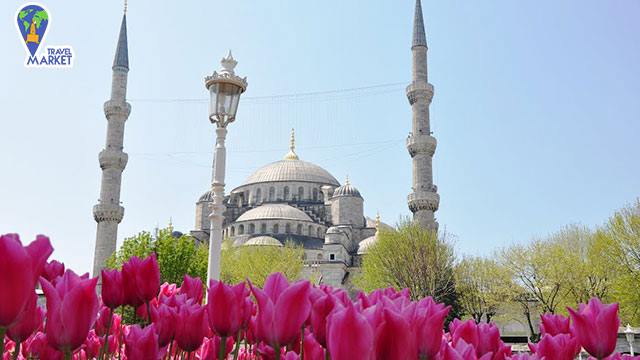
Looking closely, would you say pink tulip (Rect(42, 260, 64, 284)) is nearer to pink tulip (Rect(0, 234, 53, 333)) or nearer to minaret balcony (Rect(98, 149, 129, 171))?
pink tulip (Rect(0, 234, 53, 333))

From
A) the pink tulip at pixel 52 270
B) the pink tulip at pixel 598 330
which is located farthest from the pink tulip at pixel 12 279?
the pink tulip at pixel 598 330

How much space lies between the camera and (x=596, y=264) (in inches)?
1045

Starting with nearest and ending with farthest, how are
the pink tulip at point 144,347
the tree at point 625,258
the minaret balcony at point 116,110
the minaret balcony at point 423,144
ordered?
the pink tulip at point 144,347 → the tree at point 625,258 → the minaret balcony at point 423,144 → the minaret balcony at point 116,110

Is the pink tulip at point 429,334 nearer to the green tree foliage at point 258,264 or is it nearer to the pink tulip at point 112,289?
the pink tulip at point 112,289

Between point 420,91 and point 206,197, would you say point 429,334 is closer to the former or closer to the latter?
point 420,91

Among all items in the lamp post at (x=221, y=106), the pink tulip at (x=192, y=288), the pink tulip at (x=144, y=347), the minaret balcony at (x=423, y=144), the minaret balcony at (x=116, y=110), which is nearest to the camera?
the pink tulip at (x=144, y=347)

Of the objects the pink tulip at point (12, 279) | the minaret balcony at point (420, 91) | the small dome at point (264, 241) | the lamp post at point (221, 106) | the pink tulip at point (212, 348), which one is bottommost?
the pink tulip at point (212, 348)

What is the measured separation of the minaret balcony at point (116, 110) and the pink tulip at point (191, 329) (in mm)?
38614

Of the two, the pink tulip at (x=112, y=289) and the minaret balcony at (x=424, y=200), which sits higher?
the minaret balcony at (x=424, y=200)

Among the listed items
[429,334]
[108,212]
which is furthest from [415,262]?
[429,334]

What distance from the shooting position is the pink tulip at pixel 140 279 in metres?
1.92

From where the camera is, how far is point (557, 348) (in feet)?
5.24

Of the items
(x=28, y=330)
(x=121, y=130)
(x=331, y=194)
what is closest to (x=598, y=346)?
(x=28, y=330)

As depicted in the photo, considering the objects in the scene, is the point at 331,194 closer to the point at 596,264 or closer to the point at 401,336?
the point at 596,264
